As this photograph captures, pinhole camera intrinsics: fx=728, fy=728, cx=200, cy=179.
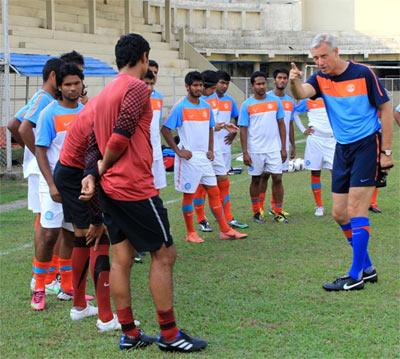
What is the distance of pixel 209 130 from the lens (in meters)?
8.88

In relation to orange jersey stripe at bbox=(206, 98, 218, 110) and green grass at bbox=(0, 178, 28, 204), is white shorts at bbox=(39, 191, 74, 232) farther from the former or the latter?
green grass at bbox=(0, 178, 28, 204)

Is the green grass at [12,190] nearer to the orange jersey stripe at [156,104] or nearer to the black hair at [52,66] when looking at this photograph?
the orange jersey stripe at [156,104]

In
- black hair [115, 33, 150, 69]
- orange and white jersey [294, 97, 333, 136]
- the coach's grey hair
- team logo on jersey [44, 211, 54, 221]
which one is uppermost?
the coach's grey hair

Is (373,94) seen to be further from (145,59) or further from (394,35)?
(394,35)

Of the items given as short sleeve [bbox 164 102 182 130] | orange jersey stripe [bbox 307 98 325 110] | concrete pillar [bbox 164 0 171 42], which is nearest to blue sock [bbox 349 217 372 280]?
short sleeve [bbox 164 102 182 130]

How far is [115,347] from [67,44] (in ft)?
71.7

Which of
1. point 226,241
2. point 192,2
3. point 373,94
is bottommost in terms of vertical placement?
point 226,241

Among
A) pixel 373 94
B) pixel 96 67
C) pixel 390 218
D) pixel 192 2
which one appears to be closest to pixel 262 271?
pixel 373 94

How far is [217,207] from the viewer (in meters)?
8.77

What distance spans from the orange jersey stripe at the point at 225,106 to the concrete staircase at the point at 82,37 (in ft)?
37.3

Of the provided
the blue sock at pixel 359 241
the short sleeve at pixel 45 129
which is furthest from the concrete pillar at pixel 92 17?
the blue sock at pixel 359 241

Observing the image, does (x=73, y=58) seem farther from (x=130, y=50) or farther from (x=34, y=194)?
(x=130, y=50)

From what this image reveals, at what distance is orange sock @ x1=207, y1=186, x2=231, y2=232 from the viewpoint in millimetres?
8759

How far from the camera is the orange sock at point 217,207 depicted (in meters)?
8.76
